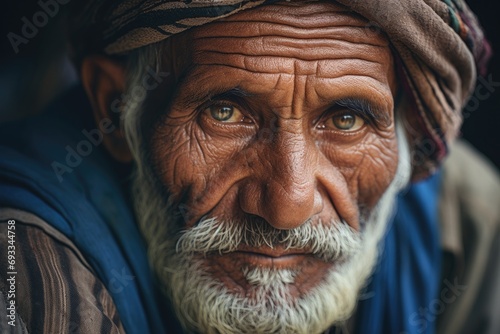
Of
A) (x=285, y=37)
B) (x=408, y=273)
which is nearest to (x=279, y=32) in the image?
(x=285, y=37)

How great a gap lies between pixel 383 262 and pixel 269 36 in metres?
1.27

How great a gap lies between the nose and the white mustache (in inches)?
2.1

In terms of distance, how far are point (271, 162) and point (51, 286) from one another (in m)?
0.69

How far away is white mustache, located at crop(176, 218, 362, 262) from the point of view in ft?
5.75

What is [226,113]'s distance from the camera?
1779mm

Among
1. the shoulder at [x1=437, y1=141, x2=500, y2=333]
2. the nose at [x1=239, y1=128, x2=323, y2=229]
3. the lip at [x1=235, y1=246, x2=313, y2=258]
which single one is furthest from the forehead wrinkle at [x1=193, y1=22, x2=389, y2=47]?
the shoulder at [x1=437, y1=141, x2=500, y2=333]

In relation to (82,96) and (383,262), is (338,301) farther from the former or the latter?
(82,96)

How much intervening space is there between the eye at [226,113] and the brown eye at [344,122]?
10.1 inches

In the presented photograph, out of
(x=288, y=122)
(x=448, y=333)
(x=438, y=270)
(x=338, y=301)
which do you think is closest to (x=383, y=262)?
(x=438, y=270)

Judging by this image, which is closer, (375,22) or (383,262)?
(375,22)

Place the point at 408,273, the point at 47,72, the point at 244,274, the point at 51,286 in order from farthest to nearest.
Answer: the point at 47,72, the point at 408,273, the point at 244,274, the point at 51,286

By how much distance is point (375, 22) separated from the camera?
171cm

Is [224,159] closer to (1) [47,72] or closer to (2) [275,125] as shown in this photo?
(2) [275,125]

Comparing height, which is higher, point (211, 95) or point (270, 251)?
point (211, 95)
